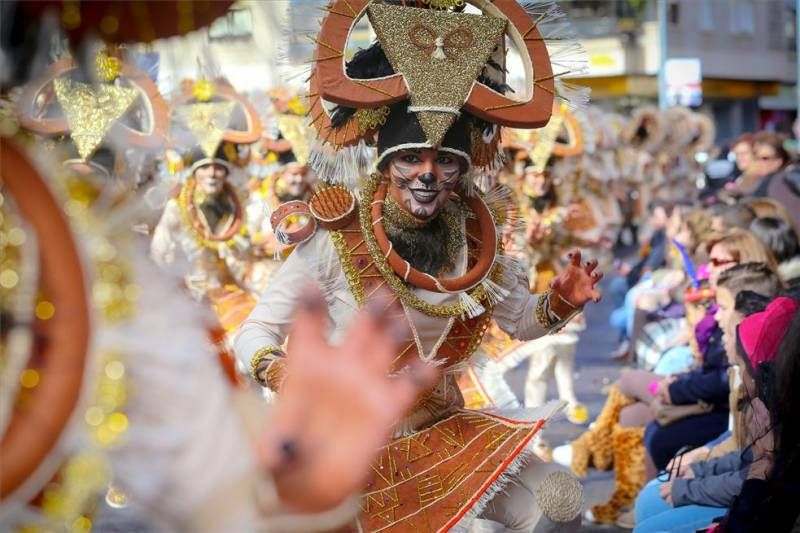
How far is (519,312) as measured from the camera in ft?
14.0

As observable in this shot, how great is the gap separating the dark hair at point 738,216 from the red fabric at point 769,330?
10.1 feet

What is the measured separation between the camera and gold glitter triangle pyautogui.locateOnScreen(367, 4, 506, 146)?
13.0 feet

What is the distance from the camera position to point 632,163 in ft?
71.1

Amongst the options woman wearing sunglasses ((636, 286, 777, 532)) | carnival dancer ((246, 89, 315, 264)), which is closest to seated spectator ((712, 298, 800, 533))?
woman wearing sunglasses ((636, 286, 777, 532))

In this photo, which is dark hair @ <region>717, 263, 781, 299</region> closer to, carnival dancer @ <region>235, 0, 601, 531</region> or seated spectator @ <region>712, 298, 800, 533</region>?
carnival dancer @ <region>235, 0, 601, 531</region>

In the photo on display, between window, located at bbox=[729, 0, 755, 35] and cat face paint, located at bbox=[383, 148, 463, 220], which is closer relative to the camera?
cat face paint, located at bbox=[383, 148, 463, 220]

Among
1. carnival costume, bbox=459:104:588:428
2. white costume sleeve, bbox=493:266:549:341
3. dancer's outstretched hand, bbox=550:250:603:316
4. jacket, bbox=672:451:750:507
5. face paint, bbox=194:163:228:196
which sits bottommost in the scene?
carnival costume, bbox=459:104:588:428

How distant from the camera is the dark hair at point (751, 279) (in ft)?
16.5

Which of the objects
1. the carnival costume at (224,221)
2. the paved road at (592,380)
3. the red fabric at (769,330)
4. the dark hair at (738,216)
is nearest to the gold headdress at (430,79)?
the red fabric at (769,330)

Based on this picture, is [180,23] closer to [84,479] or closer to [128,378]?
[128,378]

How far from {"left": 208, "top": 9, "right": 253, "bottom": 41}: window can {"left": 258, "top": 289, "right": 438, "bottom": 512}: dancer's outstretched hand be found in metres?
0.37

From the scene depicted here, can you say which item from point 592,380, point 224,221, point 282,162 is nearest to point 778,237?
point 224,221

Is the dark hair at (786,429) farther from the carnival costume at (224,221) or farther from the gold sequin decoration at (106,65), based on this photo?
the carnival costume at (224,221)

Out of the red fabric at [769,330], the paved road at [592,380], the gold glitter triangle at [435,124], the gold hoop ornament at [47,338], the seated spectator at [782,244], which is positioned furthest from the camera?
the paved road at [592,380]
